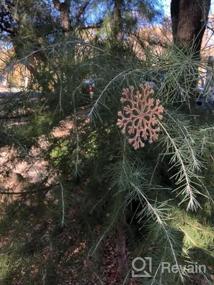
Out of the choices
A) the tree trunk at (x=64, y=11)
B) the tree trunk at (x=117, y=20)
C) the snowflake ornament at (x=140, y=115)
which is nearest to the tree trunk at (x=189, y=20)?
the tree trunk at (x=117, y=20)

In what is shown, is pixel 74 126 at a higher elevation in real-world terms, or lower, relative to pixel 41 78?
lower

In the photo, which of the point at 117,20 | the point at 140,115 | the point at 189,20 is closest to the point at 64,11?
the point at 117,20

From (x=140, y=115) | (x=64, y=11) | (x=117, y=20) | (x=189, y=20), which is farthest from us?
(x=64, y=11)

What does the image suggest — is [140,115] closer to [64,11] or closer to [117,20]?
[117,20]

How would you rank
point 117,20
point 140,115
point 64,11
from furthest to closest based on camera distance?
point 64,11
point 117,20
point 140,115

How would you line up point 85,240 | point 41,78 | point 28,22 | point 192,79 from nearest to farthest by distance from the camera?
1. point 192,79
2. point 41,78
3. point 85,240
4. point 28,22

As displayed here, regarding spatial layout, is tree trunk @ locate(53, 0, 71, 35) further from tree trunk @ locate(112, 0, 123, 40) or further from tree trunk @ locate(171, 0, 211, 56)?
tree trunk @ locate(171, 0, 211, 56)

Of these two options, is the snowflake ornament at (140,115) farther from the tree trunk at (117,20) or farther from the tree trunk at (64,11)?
the tree trunk at (64,11)

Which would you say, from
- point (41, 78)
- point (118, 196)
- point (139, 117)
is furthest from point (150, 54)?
point (118, 196)

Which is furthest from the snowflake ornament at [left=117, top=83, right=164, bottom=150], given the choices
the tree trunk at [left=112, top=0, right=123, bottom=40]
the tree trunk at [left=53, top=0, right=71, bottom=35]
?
the tree trunk at [left=53, top=0, right=71, bottom=35]

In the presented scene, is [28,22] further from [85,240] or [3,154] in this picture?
[85,240]

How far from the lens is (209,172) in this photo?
166 centimetres

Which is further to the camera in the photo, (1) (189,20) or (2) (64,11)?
(2) (64,11)

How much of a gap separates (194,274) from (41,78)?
1.03 m
